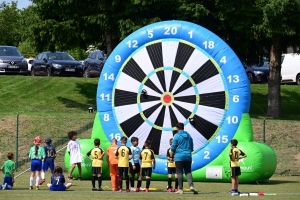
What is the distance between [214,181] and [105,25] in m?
11.1

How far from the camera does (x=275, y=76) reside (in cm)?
3009

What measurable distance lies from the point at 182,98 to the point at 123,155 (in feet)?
10.9

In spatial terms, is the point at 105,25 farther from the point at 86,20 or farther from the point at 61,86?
the point at 61,86

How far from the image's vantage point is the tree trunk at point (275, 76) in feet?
97.8

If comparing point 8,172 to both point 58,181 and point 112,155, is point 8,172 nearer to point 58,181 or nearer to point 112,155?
point 58,181

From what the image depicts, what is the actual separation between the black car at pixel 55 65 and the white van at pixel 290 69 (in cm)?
1051

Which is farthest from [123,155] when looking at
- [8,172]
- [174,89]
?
[174,89]

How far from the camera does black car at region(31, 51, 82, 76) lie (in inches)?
1492

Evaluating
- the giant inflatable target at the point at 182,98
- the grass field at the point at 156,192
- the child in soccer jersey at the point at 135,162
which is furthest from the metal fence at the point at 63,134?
the child in soccer jersey at the point at 135,162

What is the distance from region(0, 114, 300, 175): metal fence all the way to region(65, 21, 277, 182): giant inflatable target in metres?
4.55

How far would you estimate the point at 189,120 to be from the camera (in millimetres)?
20250

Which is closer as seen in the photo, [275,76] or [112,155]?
[112,155]

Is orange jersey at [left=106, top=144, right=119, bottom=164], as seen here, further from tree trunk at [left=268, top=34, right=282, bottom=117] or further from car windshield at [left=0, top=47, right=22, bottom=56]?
car windshield at [left=0, top=47, right=22, bottom=56]

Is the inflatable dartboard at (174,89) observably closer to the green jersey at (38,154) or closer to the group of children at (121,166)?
the group of children at (121,166)
